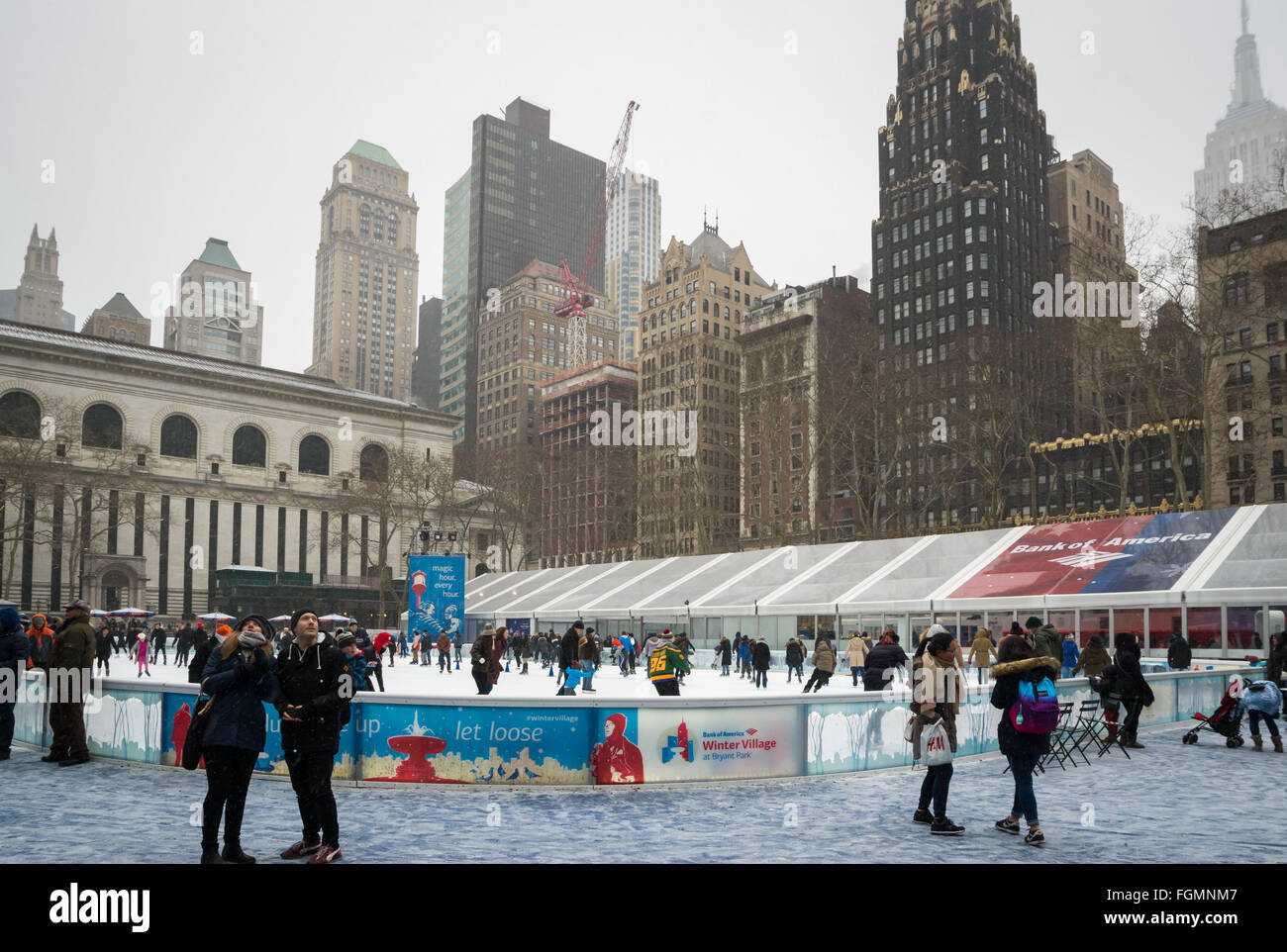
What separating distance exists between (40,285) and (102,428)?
116 metres

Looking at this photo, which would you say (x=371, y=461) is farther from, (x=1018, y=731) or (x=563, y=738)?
(x=1018, y=731)

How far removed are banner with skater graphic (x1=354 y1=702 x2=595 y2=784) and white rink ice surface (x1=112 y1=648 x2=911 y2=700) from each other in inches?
393

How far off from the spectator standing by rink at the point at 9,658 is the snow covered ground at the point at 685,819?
674mm

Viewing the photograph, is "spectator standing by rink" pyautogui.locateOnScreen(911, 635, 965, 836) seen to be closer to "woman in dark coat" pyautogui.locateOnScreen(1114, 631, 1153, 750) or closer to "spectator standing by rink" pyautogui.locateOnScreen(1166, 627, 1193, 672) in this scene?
"woman in dark coat" pyautogui.locateOnScreen(1114, 631, 1153, 750)

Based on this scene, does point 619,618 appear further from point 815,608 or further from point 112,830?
point 112,830

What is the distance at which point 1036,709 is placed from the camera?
8.12 metres

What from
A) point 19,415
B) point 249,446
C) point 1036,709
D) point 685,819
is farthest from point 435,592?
point 249,446

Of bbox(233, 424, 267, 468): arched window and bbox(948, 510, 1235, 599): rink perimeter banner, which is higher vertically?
bbox(233, 424, 267, 468): arched window

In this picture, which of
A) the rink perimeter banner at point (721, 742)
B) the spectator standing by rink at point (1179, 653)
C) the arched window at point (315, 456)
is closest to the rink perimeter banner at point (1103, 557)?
the spectator standing by rink at point (1179, 653)

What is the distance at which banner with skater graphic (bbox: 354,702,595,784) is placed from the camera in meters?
11.2

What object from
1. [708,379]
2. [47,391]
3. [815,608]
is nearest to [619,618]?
[815,608]

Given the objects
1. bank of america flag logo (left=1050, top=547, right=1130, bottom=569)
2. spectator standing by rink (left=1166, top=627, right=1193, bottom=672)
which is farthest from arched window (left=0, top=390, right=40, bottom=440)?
spectator standing by rink (left=1166, top=627, right=1193, bottom=672)

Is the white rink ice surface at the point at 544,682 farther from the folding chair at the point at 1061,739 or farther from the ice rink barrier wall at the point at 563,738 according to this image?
the ice rink barrier wall at the point at 563,738
